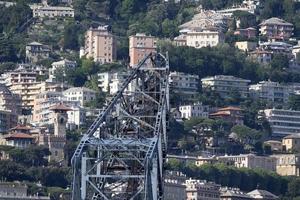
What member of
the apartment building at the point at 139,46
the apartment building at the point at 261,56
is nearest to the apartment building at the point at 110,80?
the apartment building at the point at 139,46

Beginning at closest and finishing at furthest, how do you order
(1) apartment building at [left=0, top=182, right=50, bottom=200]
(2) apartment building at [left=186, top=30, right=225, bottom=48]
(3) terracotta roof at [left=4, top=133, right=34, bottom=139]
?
(1) apartment building at [left=0, top=182, right=50, bottom=200], (3) terracotta roof at [left=4, top=133, right=34, bottom=139], (2) apartment building at [left=186, top=30, right=225, bottom=48]

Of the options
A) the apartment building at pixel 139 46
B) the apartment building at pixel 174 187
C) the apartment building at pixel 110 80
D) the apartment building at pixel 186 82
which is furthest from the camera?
the apartment building at pixel 139 46

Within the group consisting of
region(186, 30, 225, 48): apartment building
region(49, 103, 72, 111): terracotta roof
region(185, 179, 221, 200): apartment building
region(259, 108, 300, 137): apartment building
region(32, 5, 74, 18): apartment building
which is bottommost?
region(185, 179, 221, 200): apartment building

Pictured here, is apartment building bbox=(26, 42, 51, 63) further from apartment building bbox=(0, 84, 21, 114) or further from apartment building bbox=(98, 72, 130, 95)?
apartment building bbox=(98, 72, 130, 95)

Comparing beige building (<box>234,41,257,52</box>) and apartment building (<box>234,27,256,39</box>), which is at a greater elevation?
apartment building (<box>234,27,256,39</box>)

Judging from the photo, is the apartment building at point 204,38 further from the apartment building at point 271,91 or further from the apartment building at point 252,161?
the apartment building at point 252,161

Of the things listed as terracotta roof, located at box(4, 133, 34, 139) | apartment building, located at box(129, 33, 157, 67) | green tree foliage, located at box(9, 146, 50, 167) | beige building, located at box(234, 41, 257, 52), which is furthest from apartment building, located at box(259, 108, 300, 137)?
green tree foliage, located at box(9, 146, 50, 167)

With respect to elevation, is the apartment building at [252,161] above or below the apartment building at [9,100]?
below
